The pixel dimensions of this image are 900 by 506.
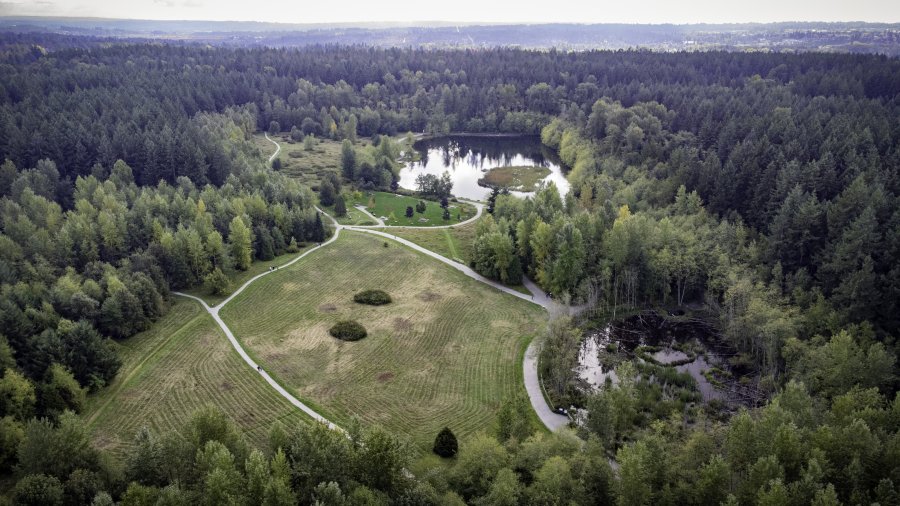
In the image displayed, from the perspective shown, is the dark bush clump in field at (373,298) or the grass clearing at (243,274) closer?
the dark bush clump in field at (373,298)

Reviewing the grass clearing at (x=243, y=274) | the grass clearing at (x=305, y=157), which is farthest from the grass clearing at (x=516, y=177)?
the grass clearing at (x=243, y=274)

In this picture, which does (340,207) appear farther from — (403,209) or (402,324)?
(402,324)

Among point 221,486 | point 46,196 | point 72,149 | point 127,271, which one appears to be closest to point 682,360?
point 221,486

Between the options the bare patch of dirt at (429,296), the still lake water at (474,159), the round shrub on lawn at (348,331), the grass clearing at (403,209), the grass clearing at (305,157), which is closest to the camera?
the round shrub on lawn at (348,331)

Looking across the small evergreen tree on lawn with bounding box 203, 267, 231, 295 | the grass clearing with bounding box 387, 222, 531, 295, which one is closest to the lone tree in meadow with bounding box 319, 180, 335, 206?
the grass clearing with bounding box 387, 222, 531, 295

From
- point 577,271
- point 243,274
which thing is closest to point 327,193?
point 243,274

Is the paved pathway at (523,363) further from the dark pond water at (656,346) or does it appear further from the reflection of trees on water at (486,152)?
the reflection of trees on water at (486,152)

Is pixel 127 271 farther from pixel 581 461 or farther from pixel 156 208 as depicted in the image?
pixel 581 461

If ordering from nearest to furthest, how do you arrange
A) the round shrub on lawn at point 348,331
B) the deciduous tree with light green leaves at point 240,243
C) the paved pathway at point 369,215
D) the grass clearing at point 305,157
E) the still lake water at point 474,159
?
the round shrub on lawn at point 348,331
the deciduous tree with light green leaves at point 240,243
the paved pathway at point 369,215
the grass clearing at point 305,157
the still lake water at point 474,159
